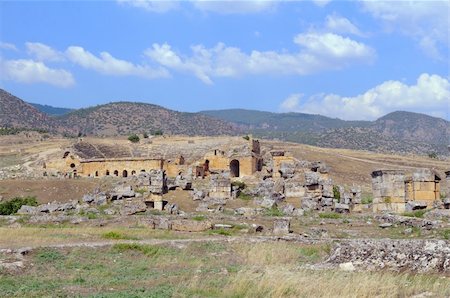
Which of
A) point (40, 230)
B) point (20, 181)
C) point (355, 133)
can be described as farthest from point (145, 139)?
point (355, 133)

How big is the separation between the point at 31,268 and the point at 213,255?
4.63 metres

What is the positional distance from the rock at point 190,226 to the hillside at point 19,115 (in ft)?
407

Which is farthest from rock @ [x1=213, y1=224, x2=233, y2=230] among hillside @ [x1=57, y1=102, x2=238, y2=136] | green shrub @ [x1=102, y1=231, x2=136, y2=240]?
hillside @ [x1=57, y1=102, x2=238, y2=136]

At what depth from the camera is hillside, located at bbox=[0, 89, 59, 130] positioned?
141m

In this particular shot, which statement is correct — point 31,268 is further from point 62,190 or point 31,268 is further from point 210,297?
point 62,190

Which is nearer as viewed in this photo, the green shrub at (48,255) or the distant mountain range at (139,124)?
the green shrub at (48,255)

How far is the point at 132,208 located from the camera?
26844mm

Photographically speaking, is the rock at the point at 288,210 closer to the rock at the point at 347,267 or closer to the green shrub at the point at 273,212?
the green shrub at the point at 273,212

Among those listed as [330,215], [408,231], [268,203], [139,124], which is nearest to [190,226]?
[330,215]

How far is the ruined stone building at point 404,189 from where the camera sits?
26.4m

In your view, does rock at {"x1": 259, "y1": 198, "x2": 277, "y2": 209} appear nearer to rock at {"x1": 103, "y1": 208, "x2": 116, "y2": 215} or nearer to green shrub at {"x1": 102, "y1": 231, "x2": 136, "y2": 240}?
rock at {"x1": 103, "y1": 208, "x2": 116, "y2": 215}

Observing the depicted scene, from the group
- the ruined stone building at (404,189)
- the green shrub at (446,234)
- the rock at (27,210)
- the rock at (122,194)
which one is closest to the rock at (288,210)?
the ruined stone building at (404,189)

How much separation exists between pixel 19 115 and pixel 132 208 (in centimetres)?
12874

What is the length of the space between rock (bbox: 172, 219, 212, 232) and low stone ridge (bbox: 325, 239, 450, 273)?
8.31 meters
